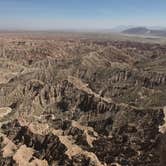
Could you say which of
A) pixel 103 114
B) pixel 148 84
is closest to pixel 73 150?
pixel 103 114

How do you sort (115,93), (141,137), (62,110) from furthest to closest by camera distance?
1. (115,93)
2. (62,110)
3. (141,137)

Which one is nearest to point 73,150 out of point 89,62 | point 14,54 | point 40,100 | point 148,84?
point 40,100

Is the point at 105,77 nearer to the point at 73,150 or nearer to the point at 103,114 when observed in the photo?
the point at 103,114

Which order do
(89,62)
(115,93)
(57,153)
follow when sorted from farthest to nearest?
(89,62) < (115,93) < (57,153)

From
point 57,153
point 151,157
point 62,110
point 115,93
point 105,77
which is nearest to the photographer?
point 151,157

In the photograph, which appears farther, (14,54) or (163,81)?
(14,54)

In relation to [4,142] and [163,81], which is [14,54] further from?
[4,142]
